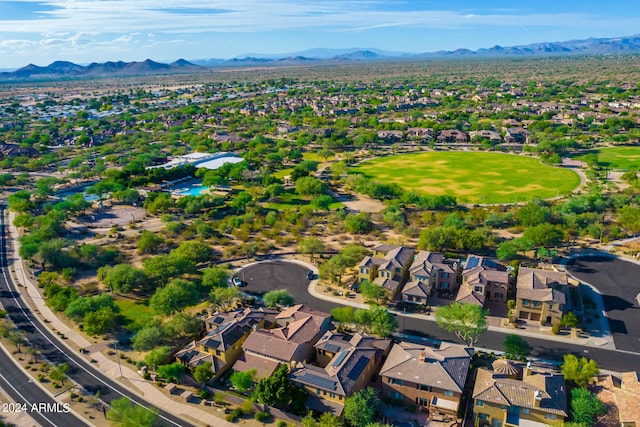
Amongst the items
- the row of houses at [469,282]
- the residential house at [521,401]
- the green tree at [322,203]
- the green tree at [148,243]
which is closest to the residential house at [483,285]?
the row of houses at [469,282]

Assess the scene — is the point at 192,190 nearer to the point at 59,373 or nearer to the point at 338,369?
the point at 59,373

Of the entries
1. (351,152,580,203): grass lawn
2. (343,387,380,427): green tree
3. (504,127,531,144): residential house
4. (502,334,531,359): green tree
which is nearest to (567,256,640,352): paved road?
(502,334,531,359): green tree

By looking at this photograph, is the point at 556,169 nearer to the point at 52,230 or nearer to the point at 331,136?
the point at 331,136

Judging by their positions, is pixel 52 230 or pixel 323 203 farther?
pixel 323 203

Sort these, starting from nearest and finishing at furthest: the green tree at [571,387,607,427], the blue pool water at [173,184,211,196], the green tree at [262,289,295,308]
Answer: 1. the green tree at [571,387,607,427]
2. the green tree at [262,289,295,308]
3. the blue pool water at [173,184,211,196]

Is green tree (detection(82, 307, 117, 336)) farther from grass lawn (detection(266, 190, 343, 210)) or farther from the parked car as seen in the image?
grass lawn (detection(266, 190, 343, 210))

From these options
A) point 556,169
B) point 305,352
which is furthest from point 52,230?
point 556,169
